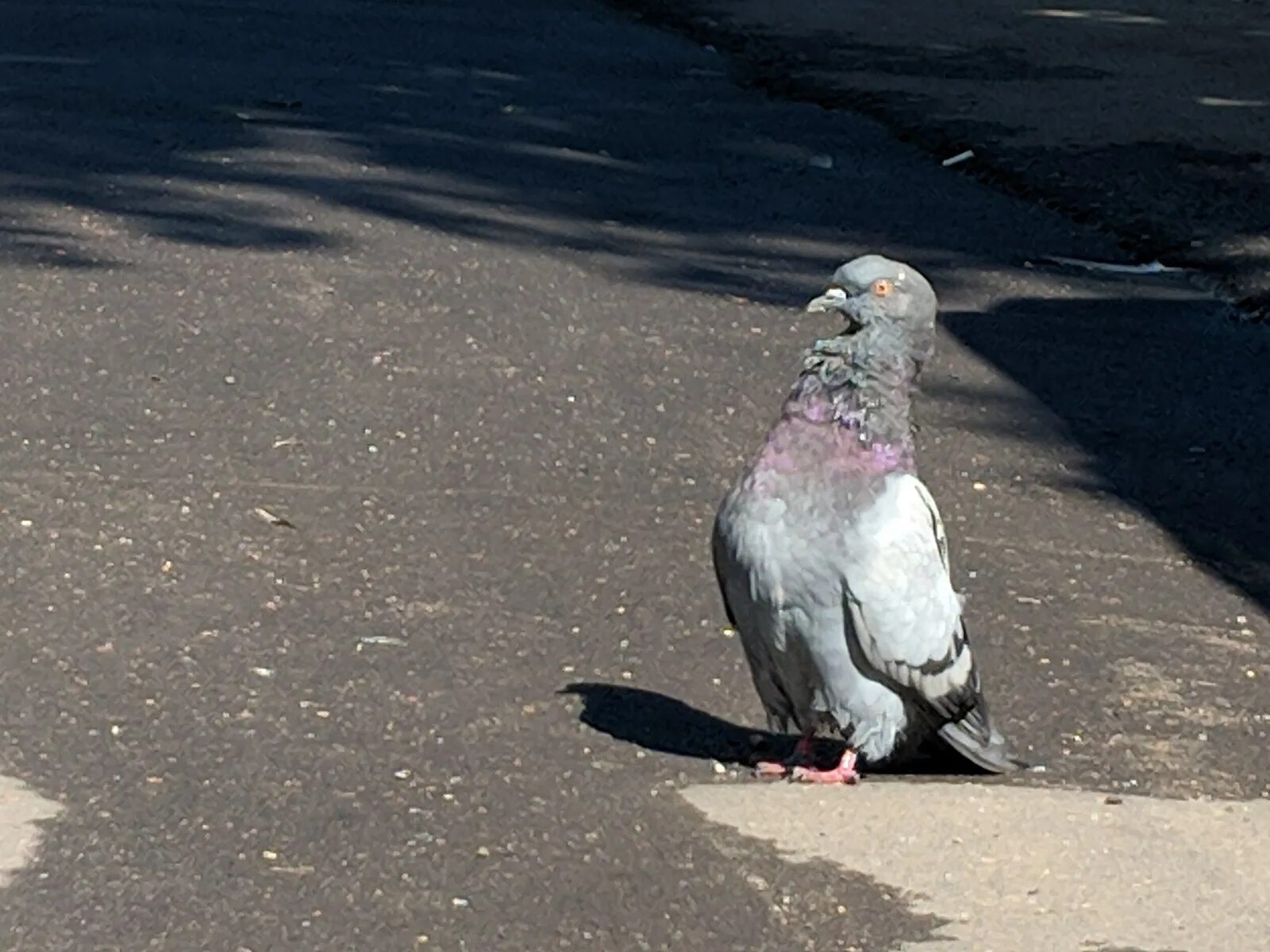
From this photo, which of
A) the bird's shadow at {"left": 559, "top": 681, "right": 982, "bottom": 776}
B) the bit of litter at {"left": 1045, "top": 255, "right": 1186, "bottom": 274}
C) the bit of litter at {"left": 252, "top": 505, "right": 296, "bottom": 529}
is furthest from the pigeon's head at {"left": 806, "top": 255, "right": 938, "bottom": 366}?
the bit of litter at {"left": 1045, "top": 255, "right": 1186, "bottom": 274}

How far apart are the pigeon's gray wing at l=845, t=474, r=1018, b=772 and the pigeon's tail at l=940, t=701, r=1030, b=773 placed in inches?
0.8

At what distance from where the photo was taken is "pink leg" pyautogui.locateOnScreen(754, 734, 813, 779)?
18.0 feet

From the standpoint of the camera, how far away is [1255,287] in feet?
33.8

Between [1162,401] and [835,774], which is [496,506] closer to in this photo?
[835,774]

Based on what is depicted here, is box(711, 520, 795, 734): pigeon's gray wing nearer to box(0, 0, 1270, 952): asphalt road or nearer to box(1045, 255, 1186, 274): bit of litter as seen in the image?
box(0, 0, 1270, 952): asphalt road

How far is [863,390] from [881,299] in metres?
0.19

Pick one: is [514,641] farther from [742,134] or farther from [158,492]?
[742,134]

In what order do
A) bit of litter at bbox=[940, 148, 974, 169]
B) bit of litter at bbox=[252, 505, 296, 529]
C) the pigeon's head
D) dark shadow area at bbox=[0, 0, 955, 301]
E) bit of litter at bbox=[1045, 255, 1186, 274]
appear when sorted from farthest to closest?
bit of litter at bbox=[940, 148, 974, 169] < bit of litter at bbox=[1045, 255, 1186, 274] < dark shadow area at bbox=[0, 0, 955, 301] < bit of litter at bbox=[252, 505, 296, 529] < the pigeon's head

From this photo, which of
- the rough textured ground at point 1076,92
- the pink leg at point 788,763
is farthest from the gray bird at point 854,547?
the rough textured ground at point 1076,92

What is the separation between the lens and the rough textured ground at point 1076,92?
452 inches

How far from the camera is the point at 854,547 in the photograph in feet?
17.0

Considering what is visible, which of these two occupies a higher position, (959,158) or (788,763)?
(959,158)

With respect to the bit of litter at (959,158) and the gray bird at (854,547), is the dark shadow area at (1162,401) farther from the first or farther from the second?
the bit of litter at (959,158)

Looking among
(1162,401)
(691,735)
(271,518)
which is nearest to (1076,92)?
(1162,401)
